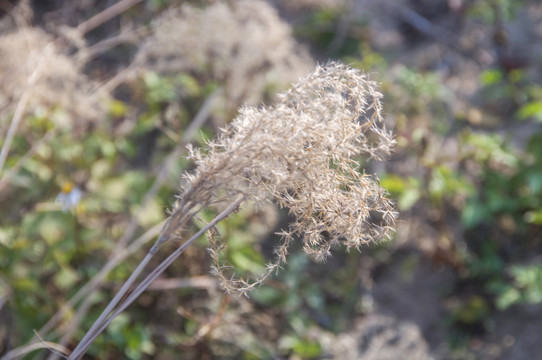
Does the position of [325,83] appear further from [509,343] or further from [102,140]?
[509,343]

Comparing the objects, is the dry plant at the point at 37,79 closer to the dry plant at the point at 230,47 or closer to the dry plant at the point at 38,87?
the dry plant at the point at 38,87

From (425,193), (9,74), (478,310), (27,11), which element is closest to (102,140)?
(9,74)

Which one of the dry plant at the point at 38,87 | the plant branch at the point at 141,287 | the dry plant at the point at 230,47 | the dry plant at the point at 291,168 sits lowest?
the plant branch at the point at 141,287

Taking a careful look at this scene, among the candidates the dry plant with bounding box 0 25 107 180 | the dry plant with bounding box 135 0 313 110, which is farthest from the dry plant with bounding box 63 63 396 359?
the dry plant with bounding box 0 25 107 180

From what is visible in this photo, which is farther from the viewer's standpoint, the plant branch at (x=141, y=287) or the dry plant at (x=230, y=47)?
the dry plant at (x=230, y=47)

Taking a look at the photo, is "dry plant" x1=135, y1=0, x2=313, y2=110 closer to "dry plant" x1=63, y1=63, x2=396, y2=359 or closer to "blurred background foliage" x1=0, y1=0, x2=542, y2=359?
"blurred background foliage" x1=0, y1=0, x2=542, y2=359

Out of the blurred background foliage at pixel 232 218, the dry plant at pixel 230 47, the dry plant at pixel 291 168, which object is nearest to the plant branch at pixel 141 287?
the dry plant at pixel 291 168

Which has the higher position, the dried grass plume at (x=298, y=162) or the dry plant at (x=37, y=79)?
the dry plant at (x=37, y=79)
